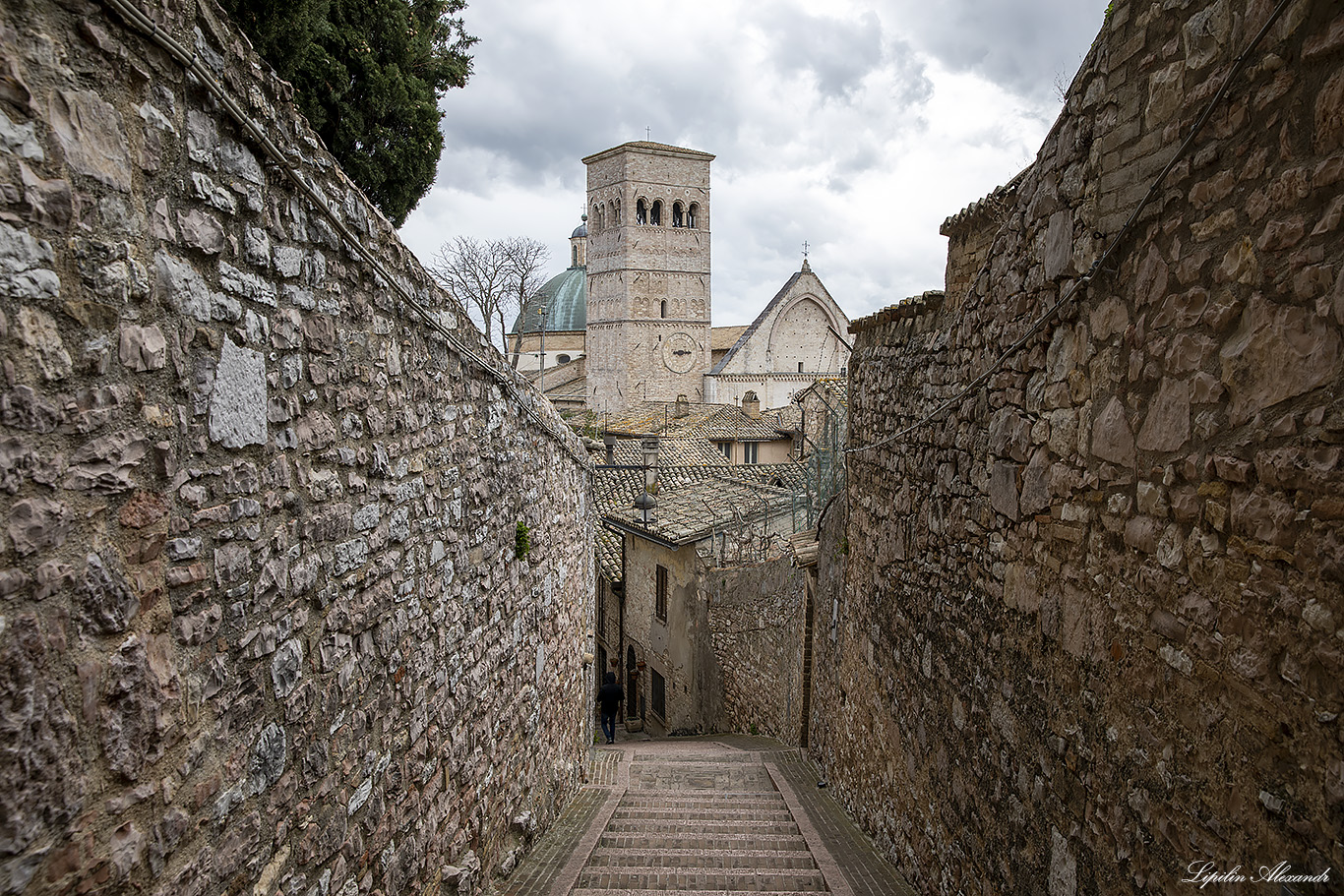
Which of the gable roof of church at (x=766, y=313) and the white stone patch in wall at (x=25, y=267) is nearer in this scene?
the white stone patch in wall at (x=25, y=267)

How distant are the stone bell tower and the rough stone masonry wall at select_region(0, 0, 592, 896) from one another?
153 ft

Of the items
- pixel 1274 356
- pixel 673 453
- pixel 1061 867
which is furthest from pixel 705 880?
pixel 673 453

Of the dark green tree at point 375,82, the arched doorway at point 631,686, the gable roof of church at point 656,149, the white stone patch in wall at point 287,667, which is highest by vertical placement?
the gable roof of church at point 656,149

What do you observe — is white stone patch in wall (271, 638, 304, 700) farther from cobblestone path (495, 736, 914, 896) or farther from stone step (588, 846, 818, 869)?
stone step (588, 846, 818, 869)

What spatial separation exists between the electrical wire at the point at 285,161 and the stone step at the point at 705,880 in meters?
3.56

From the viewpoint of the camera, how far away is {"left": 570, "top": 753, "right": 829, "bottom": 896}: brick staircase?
18.5 feet

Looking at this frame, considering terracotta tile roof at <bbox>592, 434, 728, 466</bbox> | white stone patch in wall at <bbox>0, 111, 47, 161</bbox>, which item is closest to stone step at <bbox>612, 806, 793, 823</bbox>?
white stone patch in wall at <bbox>0, 111, 47, 161</bbox>

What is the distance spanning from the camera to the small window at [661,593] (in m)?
16.3

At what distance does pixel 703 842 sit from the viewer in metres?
6.61

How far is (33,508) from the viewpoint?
1.79 m

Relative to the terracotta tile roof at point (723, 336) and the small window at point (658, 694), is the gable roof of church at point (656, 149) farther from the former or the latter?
the small window at point (658, 694)

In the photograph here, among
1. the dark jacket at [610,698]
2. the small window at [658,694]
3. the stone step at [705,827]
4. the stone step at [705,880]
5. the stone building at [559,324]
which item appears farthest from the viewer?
the stone building at [559,324]

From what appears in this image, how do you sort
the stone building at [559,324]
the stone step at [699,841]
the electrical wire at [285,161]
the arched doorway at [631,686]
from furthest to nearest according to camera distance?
1. the stone building at [559,324]
2. the arched doorway at [631,686]
3. the stone step at [699,841]
4. the electrical wire at [285,161]

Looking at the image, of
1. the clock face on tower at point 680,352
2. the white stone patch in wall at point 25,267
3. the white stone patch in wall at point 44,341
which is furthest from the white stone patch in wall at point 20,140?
the clock face on tower at point 680,352
